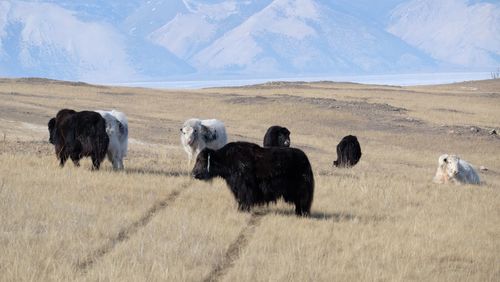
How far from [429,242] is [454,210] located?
3816 millimetres

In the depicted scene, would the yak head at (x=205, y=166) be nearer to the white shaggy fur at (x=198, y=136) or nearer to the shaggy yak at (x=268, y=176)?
the shaggy yak at (x=268, y=176)

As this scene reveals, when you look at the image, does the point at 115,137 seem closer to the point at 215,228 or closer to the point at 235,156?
the point at 235,156

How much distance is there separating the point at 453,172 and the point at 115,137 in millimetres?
8329

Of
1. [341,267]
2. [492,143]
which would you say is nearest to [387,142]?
[492,143]

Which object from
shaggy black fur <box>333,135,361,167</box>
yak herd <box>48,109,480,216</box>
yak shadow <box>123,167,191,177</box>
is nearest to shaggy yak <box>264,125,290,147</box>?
yak herd <box>48,109,480,216</box>

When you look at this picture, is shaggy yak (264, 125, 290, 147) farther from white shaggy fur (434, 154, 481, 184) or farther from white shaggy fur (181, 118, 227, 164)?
white shaggy fur (434, 154, 481, 184)

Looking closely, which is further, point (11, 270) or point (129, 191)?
point (129, 191)

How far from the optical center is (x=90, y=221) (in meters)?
11.1

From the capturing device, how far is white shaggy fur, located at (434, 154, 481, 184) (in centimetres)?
2028

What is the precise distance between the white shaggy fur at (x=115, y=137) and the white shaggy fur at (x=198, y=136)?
2565 mm

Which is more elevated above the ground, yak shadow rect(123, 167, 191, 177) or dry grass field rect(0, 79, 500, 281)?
yak shadow rect(123, 167, 191, 177)

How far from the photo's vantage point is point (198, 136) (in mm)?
19750

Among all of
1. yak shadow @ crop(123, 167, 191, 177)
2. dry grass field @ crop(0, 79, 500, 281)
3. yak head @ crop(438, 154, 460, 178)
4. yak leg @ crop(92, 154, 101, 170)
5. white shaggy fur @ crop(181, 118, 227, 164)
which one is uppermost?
white shaggy fur @ crop(181, 118, 227, 164)

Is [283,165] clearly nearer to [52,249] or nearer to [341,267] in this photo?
[341,267]
